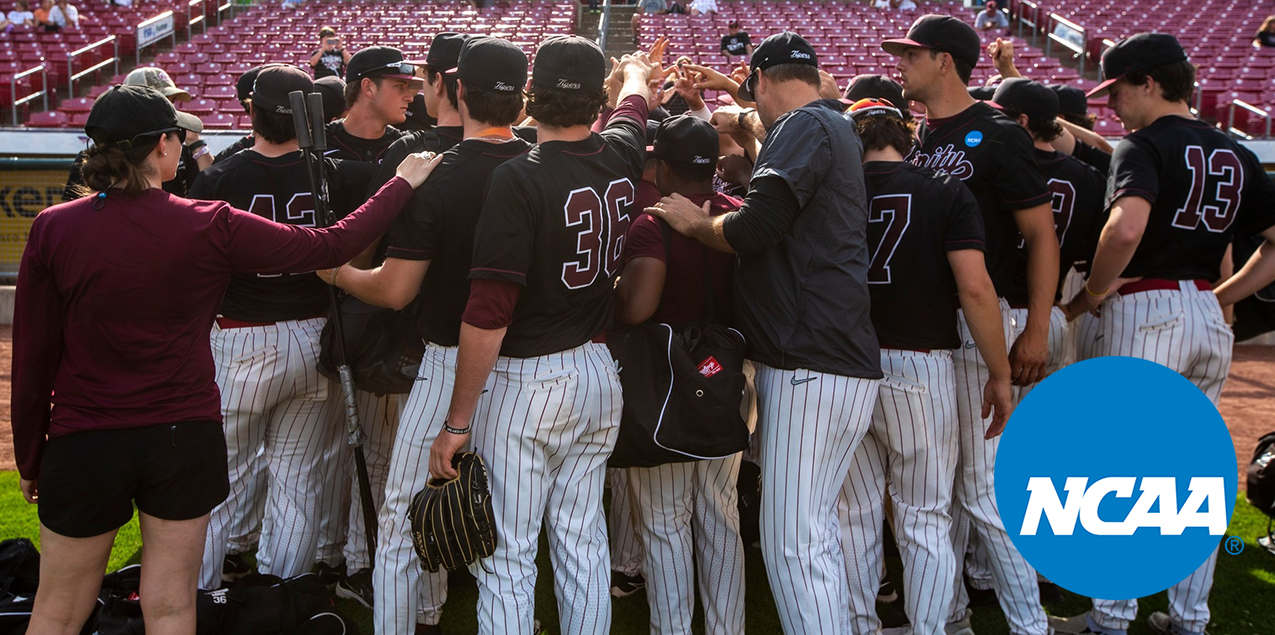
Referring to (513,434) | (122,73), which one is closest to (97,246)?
(513,434)

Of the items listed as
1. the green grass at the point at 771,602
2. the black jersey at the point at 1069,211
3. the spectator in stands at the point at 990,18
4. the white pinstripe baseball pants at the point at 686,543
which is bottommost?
the spectator in stands at the point at 990,18

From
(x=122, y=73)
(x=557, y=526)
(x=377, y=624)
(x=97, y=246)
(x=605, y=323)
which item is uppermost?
(x=97, y=246)

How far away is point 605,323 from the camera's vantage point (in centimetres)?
293

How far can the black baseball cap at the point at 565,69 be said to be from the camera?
269cm

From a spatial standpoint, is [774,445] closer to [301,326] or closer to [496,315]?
[496,315]

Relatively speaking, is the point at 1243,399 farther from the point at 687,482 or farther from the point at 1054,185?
the point at 687,482

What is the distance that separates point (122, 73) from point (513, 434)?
16.4 metres

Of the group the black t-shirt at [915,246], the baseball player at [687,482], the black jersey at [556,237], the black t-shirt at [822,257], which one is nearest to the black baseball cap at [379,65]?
the baseball player at [687,482]

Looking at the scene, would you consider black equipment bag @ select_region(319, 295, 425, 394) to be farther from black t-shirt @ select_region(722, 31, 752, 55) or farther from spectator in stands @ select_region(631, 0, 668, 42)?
spectator in stands @ select_region(631, 0, 668, 42)

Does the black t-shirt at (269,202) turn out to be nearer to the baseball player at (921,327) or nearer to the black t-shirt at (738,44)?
the baseball player at (921,327)

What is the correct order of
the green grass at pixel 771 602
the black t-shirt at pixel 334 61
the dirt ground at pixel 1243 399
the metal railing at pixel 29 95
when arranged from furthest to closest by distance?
the metal railing at pixel 29 95, the black t-shirt at pixel 334 61, the dirt ground at pixel 1243 399, the green grass at pixel 771 602

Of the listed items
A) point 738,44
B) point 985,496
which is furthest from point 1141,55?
point 738,44

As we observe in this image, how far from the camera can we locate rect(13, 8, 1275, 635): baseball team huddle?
8.27 ft

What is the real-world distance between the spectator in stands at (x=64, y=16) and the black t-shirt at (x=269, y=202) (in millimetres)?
16889
